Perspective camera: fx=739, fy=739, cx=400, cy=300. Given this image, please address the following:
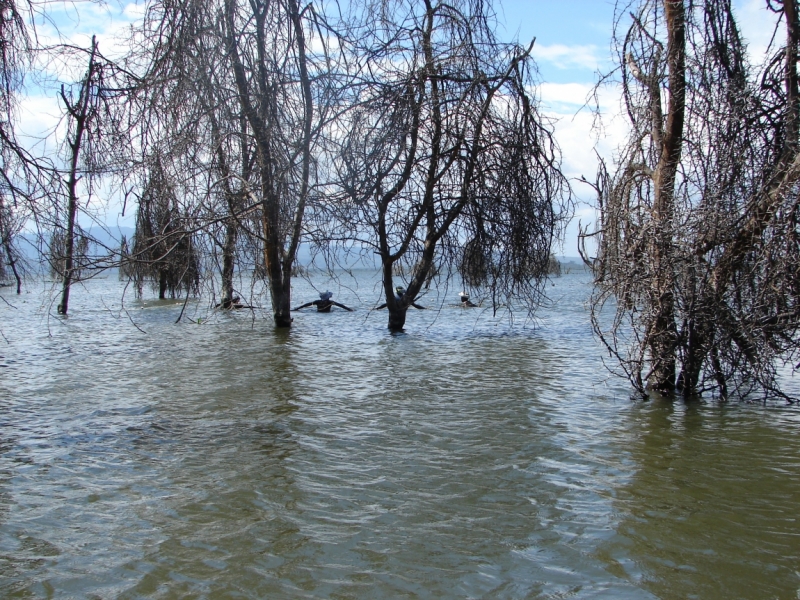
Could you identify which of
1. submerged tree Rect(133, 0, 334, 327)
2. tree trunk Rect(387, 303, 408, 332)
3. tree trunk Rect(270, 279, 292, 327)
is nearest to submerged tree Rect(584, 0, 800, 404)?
submerged tree Rect(133, 0, 334, 327)

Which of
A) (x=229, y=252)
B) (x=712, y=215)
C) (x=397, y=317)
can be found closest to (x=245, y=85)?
(x=229, y=252)

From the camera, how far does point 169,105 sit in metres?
9.52

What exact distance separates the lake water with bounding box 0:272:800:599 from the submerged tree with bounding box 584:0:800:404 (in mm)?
769

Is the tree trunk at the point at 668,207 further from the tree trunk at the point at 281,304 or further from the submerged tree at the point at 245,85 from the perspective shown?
the tree trunk at the point at 281,304

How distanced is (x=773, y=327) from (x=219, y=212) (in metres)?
7.83

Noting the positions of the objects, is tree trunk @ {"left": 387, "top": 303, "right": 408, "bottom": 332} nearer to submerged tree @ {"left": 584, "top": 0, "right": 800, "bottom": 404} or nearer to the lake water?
the lake water

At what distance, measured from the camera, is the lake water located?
4.14 meters

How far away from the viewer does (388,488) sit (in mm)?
5609

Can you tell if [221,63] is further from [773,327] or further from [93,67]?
[773,327]

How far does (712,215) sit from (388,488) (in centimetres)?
423

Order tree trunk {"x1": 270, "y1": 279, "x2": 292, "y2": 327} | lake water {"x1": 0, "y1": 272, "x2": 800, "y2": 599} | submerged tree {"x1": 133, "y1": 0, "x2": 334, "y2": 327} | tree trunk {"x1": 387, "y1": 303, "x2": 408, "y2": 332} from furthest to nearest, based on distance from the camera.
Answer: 1. tree trunk {"x1": 270, "y1": 279, "x2": 292, "y2": 327}
2. tree trunk {"x1": 387, "y1": 303, "x2": 408, "y2": 332}
3. submerged tree {"x1": 133, "y1": 0, "x2": 334, "y2": 327}
4. lake water {"x1": 0, "y1": 272, "x2": 800, "y2": 599}

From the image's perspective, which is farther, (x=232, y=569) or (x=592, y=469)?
(x=592, y=469)

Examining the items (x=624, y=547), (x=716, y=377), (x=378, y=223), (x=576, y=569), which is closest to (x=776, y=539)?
(x=624, y=547)

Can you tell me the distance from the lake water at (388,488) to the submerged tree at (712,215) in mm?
769
